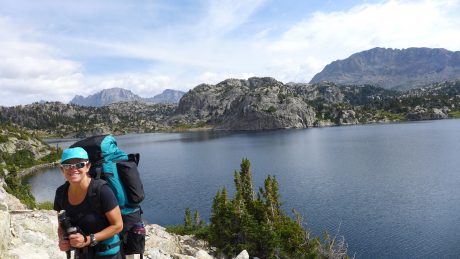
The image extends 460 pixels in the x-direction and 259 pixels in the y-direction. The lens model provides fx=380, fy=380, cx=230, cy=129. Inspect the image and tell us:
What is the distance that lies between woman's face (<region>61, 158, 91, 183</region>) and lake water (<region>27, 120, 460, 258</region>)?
4595cm

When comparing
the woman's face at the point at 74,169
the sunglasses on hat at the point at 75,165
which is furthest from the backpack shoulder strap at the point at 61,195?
the sunglasses on hat at the point at 75,165

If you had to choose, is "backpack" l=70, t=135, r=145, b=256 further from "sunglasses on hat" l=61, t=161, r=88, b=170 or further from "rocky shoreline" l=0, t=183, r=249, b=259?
"rocky shoreline" l=0, t=183, r=249, b=259

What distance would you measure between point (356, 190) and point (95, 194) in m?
76.3

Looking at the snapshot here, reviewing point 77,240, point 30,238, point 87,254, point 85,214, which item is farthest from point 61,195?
point 30,238

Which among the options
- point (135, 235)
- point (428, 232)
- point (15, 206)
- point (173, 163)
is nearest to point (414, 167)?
point (428, 232)

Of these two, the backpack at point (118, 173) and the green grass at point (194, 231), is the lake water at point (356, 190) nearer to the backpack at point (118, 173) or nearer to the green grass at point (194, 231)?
the green grass at point (194, 231)

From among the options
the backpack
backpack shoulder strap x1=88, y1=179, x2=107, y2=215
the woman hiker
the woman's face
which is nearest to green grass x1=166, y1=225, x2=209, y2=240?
the backpack

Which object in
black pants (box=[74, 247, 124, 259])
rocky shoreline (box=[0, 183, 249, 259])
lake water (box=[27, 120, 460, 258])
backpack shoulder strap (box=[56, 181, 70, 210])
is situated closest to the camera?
black pants (box=[74, 247, 124, 259])

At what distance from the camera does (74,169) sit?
802 cm

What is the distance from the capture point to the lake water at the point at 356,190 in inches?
2042

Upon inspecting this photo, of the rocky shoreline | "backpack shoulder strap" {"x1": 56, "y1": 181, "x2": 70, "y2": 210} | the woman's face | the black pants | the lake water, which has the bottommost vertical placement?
the lake water

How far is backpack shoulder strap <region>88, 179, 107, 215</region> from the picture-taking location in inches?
313

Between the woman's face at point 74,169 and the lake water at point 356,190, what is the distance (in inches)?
1809

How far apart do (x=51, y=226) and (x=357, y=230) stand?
43522 millimetres
